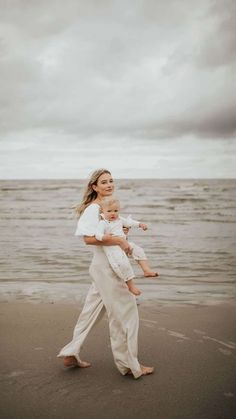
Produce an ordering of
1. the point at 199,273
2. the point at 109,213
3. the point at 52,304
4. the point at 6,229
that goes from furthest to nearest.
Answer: the point at 6,229 → the point at 199,273 → the point at 52,304 → the point at 109,213

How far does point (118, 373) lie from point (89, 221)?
1492 mm

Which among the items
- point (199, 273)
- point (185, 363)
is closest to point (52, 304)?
point (185, 363)

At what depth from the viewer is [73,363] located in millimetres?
4055

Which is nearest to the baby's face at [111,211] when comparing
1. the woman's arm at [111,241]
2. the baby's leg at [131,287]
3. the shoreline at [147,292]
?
the woman's arm at [111,241]

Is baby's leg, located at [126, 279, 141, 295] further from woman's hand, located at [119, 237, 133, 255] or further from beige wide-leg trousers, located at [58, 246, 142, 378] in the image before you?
woman's hand, located at [119, 237, 133, 255]

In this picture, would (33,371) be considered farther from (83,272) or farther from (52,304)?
(83,272)

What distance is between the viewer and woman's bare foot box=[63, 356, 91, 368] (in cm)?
399

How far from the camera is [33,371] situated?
3961 millimetres

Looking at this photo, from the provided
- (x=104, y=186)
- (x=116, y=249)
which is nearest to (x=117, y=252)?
(x=116, y=249)

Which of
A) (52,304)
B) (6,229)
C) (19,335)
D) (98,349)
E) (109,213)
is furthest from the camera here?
(6,229)

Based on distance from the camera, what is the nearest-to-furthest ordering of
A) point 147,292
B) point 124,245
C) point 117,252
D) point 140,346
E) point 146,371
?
point 124,245
point 117,252
point 146,371
point 140,346
point 147,292

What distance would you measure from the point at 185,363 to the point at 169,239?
416 inches

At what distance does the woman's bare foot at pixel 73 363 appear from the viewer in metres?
3.99

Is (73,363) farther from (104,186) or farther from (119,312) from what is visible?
(104,186)
